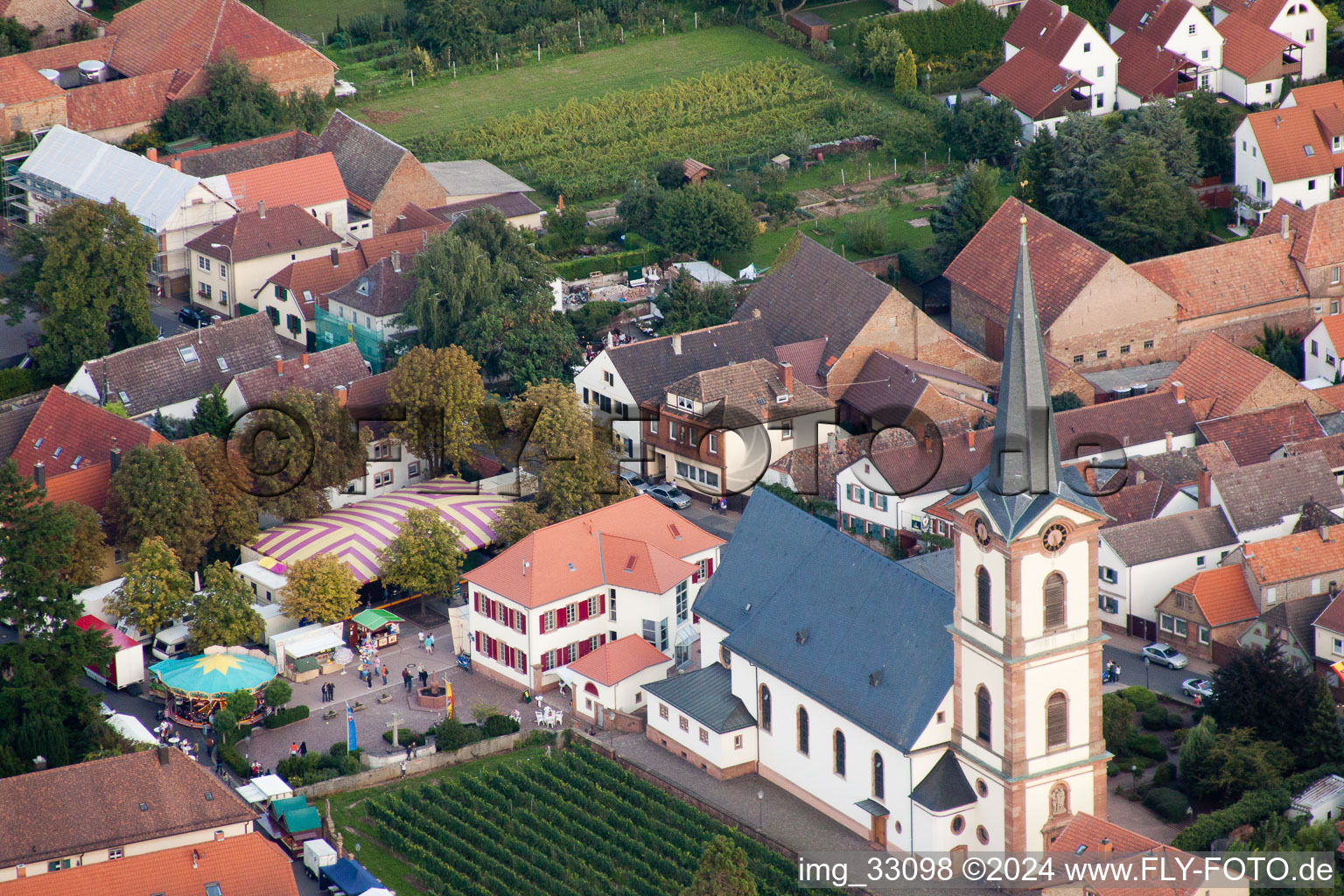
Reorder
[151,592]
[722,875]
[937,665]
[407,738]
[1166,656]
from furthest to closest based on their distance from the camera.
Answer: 1. [151,592]
2. [1166,656]
3. [407,738]
4. [937,665]
5. [722,875]

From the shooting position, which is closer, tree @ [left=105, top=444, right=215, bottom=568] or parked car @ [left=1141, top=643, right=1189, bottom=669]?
parked car @ [left=1141, top=643, right=1189, bottom=669]

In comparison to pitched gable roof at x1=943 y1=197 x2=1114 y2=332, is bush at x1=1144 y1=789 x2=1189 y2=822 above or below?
below

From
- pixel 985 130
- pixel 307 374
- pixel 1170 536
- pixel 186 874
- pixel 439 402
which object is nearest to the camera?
pixel 186 874

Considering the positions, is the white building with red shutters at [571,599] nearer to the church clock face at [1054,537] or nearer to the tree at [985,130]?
the church clock face at [1054,537]

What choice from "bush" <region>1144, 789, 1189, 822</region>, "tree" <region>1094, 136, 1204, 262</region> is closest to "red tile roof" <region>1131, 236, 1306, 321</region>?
"tree" <region>1094, 136, 1204, 262</region>

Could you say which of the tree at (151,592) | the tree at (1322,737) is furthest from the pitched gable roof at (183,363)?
the tree at (1322,737)

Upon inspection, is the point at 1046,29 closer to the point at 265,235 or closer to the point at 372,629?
the point at 265,235

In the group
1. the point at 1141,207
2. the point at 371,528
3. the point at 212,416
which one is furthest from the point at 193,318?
the point at 1141,207

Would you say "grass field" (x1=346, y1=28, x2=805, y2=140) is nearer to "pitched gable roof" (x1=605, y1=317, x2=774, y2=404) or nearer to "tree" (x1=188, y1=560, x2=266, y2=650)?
"pitched gable roof" (x1=605, y1=317, x2=774, y2=404)
